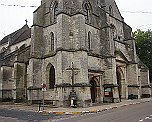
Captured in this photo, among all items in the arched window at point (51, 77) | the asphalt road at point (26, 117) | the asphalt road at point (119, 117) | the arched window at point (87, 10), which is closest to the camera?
the asphalt road at point (119, 117)

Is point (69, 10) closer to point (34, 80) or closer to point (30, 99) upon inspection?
point (34, 80)

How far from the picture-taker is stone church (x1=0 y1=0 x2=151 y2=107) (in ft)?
72.3

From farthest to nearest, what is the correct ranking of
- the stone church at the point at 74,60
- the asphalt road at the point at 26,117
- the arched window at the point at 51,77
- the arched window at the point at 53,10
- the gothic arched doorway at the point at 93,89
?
1. the arched window at the point at 53,10
2. the gothic arched doorway at the point at 93,89
3. the arched window at the point at 51,77
4. the stone church at the point at 74,60
5. the asphalt road at the point at 26,117

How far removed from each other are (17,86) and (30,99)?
4.55 m

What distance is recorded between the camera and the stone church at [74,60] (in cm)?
2203

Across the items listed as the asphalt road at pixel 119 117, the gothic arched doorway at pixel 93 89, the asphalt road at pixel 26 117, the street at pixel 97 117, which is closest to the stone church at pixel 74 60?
the gothic arched doorway at pixel 93 89

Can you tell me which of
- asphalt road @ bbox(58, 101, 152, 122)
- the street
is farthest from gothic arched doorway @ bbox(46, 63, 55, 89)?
asphalt road @ bbox(58, 101, 152, 122)

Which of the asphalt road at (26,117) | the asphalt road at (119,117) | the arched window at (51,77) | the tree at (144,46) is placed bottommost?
the asphalt road at (26,117)

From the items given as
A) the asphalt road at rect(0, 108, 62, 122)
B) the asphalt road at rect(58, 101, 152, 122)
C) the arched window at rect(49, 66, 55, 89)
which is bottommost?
the asphalt road at rect(0, 108, 62, 122)

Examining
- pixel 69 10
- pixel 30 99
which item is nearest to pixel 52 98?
pixel 30 99

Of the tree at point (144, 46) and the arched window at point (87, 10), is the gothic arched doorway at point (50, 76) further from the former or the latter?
the tree at point (144, 46)

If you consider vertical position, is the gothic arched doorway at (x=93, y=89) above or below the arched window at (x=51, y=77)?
below

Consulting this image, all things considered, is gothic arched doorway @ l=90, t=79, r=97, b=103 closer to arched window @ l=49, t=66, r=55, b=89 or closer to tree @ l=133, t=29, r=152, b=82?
arched window @ l=49, t=66, r=55, b=89

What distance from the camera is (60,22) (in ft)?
76.4
